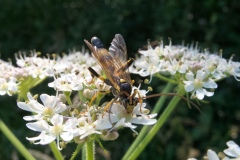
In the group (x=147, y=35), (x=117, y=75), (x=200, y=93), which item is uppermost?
(x=117, y=75)

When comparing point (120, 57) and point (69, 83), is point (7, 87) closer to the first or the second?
point (69, 83)

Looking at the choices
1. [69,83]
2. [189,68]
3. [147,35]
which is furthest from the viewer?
[147,35]

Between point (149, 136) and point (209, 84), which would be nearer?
point (149, 136)

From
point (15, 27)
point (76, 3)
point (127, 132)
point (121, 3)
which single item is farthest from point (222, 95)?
point (15, 27)

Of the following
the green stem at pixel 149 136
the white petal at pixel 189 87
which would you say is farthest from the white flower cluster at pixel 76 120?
the white petal at pixel 189 87

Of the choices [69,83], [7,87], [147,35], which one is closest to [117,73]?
[69,83]

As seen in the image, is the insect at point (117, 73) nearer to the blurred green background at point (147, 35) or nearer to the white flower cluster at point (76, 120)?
the white flower cluster at point (76, 120)

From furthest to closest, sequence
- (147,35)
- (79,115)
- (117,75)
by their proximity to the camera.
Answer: (147,35), (117,75), (79,115)
